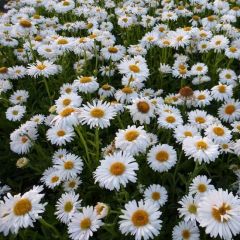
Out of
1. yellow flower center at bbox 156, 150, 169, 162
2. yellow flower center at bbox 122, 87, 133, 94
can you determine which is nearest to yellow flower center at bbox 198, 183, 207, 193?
yellow flower center at bbox 156, 150, 169, 162

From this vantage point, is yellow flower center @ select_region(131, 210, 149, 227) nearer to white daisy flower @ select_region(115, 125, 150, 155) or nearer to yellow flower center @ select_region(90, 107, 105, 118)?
white daisy flower @ select_region(115, 125, 150, 155)

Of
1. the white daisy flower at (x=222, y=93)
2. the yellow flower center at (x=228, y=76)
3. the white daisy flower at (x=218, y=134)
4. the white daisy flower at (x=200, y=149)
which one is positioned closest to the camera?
the white daisy flower at (x=200, y=149)

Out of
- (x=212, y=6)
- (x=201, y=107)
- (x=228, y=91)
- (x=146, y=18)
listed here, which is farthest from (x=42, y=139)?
(x=212, y=6)

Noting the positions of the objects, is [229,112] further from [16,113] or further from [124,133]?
[16,113]

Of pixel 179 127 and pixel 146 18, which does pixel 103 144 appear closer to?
pixel 179 127

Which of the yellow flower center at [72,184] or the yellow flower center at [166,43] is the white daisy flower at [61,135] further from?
the yellow flower center at [166,43]

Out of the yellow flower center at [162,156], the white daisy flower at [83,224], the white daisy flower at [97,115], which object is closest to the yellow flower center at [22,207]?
the white daisy flower at [83,224]

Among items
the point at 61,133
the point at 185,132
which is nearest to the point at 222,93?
Answer: the point at 185,132

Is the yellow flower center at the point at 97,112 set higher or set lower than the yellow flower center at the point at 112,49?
higher
